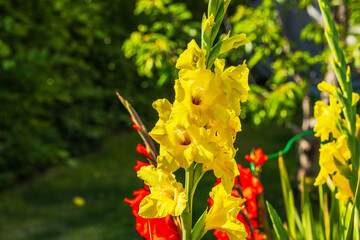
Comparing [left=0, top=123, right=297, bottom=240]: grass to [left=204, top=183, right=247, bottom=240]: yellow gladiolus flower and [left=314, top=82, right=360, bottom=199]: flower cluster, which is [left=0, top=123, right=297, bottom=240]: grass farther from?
[left=204, top=183, right=247, bottom=240]: yellow gladiolus flower

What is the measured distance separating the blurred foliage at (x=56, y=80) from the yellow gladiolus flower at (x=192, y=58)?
3.84 m

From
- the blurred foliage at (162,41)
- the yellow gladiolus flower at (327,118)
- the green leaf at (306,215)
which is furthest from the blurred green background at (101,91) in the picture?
the yellow gladiolus flower at (327,118)

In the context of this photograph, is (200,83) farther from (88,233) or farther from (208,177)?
(208,177)

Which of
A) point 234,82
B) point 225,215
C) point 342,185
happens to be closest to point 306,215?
point 342,185

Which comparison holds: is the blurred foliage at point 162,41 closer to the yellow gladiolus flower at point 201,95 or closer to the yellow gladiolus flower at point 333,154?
the yellow gladiolus flower at point 333,154

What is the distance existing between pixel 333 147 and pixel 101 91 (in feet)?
17.9

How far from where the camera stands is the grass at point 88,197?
11.9 feet

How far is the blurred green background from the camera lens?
10.5 feet

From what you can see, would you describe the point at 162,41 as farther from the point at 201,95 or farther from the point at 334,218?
the point at 201,95

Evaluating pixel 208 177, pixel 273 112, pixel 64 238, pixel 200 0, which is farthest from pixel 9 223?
pixel 200 0

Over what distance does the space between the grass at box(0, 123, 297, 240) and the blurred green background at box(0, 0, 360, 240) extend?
12 millimetres

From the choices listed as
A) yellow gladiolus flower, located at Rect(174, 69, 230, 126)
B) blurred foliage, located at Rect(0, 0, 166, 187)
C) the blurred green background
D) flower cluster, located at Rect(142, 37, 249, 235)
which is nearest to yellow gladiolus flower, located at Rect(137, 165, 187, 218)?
flower cluster, located at Rect(142, 37, 249, 235)

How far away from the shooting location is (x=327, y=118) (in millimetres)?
835

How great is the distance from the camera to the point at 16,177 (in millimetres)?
4980
